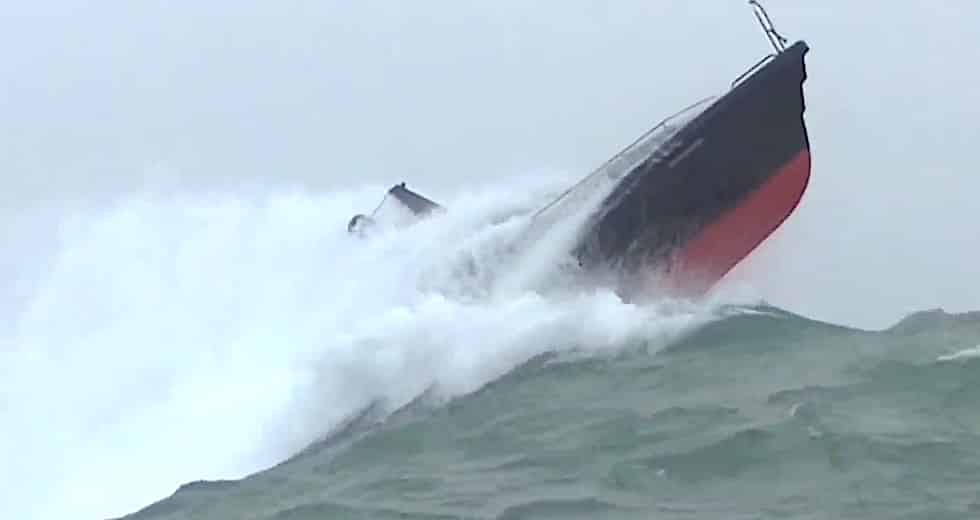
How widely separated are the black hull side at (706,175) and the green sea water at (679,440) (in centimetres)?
207

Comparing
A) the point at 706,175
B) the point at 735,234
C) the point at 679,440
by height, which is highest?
the point at 706,175

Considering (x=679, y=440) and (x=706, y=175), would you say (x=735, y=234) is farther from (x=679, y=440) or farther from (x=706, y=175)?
(x=679, y=440)

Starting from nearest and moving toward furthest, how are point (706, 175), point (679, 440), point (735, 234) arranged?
point (679, 440) < point (706, 175) < point (735, 234)

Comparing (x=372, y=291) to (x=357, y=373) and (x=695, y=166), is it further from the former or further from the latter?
(x=695, y=166)

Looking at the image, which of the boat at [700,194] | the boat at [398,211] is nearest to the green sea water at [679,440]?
the boat at [700,194]

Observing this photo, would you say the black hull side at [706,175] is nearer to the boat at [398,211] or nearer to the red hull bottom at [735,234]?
the red hull bottom at [735,234]

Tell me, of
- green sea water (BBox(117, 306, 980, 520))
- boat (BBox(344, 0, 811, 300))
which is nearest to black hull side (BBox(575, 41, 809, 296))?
boat (BBox(344, 0, 811, 300))

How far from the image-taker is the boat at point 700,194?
61.5 feet

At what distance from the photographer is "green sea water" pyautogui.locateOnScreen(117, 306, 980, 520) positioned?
10.5 m

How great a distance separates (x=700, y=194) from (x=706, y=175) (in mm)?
246

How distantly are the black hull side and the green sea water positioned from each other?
6.80ft

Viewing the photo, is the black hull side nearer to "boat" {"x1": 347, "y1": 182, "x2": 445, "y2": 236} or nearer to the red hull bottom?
the red hull bottom

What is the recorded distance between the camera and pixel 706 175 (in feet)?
62.1

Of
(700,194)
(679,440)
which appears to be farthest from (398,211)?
(679,440)
